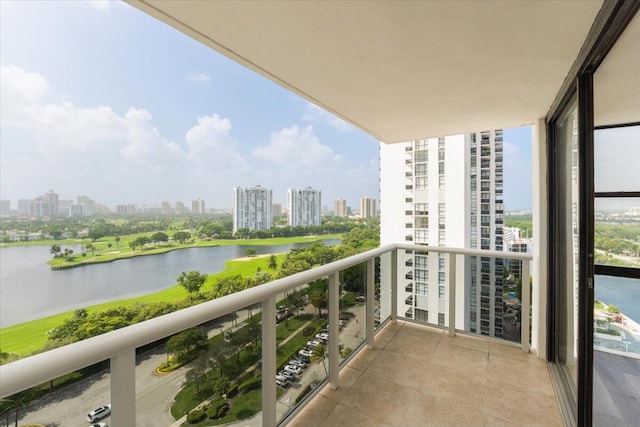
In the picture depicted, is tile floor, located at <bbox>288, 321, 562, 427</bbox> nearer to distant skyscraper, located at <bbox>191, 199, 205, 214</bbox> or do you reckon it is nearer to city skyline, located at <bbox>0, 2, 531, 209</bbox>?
city skyline, located at <bbox>0, 2, 531, 209</bbox>

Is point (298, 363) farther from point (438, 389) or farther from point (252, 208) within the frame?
point (252, 208)

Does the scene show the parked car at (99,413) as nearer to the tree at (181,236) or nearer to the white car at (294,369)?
the white car at (294,369)

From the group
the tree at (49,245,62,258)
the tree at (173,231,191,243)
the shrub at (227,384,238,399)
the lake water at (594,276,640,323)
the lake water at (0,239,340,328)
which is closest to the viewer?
the shrub at (227,384,238,399)

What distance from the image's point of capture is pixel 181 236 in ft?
21.7

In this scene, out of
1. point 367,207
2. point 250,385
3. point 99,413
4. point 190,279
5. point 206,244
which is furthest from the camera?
point 367,207

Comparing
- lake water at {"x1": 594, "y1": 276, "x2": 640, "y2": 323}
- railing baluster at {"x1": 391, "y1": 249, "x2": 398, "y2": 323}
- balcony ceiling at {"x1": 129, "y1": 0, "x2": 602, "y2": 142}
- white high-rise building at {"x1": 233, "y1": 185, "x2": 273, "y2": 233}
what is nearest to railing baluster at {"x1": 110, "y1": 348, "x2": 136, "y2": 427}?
balcony ceiling at {"x1": 129, "y1": 0, "x2": 602, "y2": 142}

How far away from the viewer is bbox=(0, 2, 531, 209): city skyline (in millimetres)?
5664

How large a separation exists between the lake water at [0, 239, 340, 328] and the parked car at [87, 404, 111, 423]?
4991mm

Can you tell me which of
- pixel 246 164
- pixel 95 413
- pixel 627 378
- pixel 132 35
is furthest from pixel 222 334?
pixel 246 164

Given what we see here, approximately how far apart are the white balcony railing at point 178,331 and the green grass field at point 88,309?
872 mm

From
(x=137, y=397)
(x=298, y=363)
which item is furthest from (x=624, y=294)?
(x=137, y=397)

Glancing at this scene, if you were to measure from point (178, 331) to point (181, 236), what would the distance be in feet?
20.1

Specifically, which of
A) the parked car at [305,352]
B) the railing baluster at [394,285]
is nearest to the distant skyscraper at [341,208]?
the railing baluster at [394,285]

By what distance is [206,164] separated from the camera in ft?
40.8
